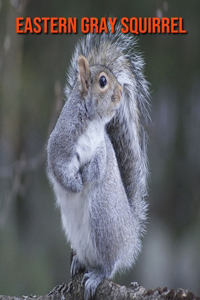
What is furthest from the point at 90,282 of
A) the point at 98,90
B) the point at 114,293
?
the point at 98,90

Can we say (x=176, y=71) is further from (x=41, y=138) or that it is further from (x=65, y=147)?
(x=65, y=147)

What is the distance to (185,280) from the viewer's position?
3318 mm

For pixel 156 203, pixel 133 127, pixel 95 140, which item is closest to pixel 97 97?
pixel 95 140

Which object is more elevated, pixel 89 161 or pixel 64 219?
pixel 89 161

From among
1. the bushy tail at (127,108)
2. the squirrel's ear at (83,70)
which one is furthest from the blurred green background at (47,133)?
the squirrel's ear at (83,70)

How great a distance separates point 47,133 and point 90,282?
5.83ft

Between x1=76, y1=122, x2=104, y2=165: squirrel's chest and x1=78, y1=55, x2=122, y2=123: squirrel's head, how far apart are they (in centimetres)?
4

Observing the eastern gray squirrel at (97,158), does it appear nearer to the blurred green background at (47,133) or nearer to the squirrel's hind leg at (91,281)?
the squirrel's hind leg at (91,281)

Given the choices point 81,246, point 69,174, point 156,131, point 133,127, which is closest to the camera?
point 69,174

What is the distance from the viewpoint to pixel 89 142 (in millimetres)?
1595

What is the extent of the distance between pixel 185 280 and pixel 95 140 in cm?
206

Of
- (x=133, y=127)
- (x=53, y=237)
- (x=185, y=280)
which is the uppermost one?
(x=133, y=127)

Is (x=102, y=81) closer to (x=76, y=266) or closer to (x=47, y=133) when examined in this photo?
(x=76, y=266)

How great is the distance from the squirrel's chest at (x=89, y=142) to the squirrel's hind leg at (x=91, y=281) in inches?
15.8
